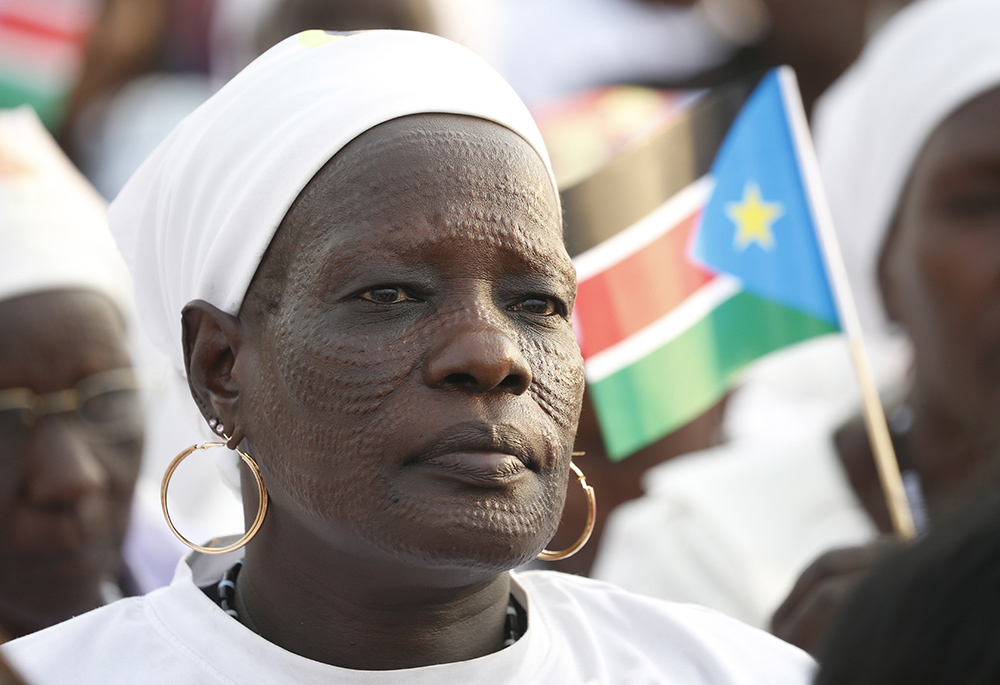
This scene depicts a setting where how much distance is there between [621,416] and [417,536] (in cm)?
199

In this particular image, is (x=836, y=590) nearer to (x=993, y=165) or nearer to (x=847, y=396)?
(x=993, y=165)

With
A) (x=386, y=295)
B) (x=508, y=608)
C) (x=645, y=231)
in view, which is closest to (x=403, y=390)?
Answer: (x=386, y=295)

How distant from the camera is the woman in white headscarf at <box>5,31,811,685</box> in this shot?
7.46ft

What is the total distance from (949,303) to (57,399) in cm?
270

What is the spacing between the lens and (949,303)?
438cm

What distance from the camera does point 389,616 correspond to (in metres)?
2.42

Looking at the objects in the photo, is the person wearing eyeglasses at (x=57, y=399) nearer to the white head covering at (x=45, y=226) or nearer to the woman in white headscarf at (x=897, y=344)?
the white head covering at (x=45, y=226)

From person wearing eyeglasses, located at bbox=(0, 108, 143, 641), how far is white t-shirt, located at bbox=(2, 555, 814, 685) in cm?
115

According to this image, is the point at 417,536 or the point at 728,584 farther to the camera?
the point at 728,584

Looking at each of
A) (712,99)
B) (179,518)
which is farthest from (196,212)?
(712,99)

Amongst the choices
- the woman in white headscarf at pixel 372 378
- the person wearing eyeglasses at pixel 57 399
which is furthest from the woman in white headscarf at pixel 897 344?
the woman in white headscarf at pixel 372 378

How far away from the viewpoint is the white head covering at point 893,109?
177 inches

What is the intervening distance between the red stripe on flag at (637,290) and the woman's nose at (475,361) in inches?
69.9

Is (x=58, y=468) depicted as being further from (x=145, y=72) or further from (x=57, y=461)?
(x=145, y=72)
